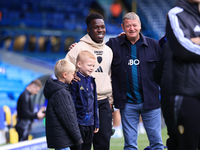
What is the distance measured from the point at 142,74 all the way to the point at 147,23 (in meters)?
17.9

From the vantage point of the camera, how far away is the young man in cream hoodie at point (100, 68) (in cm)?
372

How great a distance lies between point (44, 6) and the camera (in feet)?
70.7

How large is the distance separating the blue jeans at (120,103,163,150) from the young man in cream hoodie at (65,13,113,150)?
0.64 ft

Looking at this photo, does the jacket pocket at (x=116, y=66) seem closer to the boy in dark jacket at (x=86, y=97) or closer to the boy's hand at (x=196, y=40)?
the boy in dark jacket at (x=86, y=97)

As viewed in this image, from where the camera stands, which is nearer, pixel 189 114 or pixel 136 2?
pixel 189 114

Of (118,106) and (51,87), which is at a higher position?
(51,87)

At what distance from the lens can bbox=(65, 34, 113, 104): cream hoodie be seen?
3727mm

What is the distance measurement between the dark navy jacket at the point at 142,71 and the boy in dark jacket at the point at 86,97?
34cm

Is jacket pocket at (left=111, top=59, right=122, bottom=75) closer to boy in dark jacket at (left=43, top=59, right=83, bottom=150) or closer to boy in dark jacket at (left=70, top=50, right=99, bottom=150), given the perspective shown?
boy in dark jacket at (left=70, top=50, right=99, bottom=150)

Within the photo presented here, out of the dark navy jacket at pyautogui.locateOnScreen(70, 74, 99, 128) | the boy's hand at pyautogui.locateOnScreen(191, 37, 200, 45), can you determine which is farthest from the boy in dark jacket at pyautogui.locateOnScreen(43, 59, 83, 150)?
the boy's hand at pyautogui.locateOnScreen(191, 37, 200, 45)

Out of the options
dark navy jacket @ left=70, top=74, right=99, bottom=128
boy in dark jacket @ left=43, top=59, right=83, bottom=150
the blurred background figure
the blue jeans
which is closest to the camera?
boy in dark jacket @ left=43, top=59, right=83, bottom=150

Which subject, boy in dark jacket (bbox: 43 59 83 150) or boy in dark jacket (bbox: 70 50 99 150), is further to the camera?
boy in dark jacket (bbox: 70 50 99 150)

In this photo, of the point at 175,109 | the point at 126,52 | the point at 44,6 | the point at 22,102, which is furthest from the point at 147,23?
the point at 175,109

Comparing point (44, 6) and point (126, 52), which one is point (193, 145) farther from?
point (44, 6)
